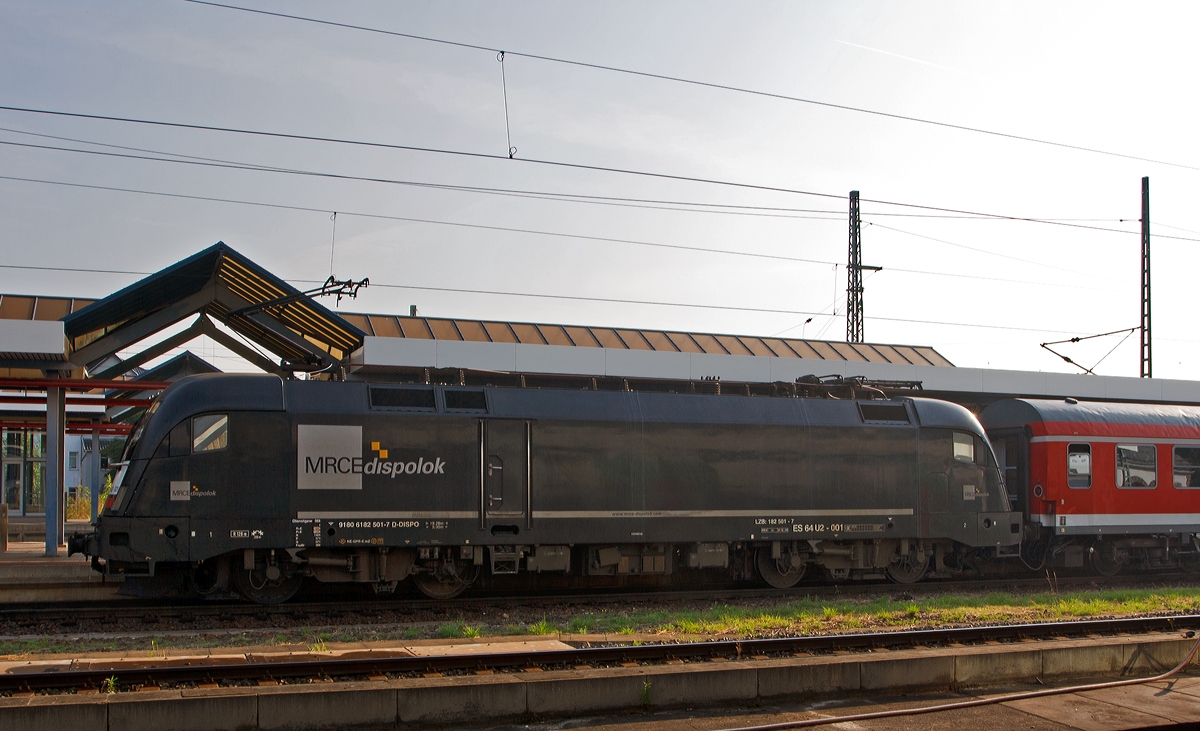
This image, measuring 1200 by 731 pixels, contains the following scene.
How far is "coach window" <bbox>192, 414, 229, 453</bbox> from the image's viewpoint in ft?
44.6

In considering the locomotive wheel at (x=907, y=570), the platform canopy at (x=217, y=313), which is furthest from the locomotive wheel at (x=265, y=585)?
the locomotive wheel at (x=907, y=570)

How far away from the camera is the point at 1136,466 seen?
19.6m

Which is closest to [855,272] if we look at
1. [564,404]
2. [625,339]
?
[625,339]

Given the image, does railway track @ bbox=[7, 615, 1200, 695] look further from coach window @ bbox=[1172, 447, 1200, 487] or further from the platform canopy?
coach window @ bbox=[1172, 447, 1200, 487]

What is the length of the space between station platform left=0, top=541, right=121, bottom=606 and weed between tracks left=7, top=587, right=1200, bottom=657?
3589 millimetres

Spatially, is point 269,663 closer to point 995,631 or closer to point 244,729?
point 244,729

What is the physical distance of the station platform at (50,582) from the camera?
15.2 meters

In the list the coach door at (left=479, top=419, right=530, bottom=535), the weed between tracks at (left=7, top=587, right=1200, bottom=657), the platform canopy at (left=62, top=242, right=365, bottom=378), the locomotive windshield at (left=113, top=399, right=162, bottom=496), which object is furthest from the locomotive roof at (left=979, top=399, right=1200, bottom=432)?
the locomotive windshield at (left=113, top=399, right=162, bottom=496)

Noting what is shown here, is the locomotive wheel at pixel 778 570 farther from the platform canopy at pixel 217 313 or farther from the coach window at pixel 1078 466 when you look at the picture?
the platform canopy at pixel 217 313

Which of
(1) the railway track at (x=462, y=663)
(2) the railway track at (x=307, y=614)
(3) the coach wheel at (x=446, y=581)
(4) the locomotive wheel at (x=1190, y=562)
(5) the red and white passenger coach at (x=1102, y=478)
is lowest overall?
(4) the locomotive wheel at (x=1190, y=562)

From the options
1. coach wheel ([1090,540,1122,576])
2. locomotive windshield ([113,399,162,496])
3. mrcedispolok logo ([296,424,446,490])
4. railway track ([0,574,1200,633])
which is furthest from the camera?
coach wheel ([1090,540,1122,576])

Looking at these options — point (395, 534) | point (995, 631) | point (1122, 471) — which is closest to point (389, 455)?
point (395, 534)

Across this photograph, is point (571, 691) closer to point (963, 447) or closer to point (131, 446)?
point (131, 446)

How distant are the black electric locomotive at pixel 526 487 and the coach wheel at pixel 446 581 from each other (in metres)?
0.03
